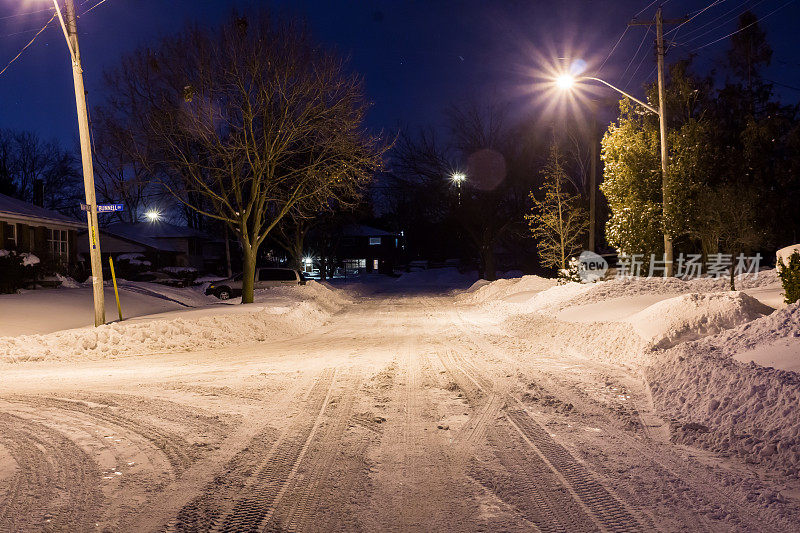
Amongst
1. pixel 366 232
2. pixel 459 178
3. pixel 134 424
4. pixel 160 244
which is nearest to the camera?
pixel 134 424

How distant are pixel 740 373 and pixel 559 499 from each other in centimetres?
389

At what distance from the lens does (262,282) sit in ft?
95.2

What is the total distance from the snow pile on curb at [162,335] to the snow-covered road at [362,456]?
202cm

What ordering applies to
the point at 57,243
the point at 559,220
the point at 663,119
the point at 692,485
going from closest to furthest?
the point at 692,485
the point at 663,119
the point at 559,220
the point at 57,243

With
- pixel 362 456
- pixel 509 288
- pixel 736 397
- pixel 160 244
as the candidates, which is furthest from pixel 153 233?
pixel 736 397

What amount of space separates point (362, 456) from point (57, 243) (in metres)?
33.5

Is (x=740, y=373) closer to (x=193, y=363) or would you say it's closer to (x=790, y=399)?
(x=790, y=399)

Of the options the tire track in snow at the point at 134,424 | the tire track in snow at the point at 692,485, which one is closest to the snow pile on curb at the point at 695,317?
the tire track in snow at the point at 692,485

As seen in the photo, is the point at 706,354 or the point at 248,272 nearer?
the point at 706,354

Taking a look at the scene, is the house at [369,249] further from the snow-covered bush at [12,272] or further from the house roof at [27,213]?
the snow-covered bush at [12,272]

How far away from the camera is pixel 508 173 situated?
151ft

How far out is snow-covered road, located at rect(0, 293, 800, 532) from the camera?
4445 mm

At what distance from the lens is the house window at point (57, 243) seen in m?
32.5

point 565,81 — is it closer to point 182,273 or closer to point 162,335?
point 162,335
